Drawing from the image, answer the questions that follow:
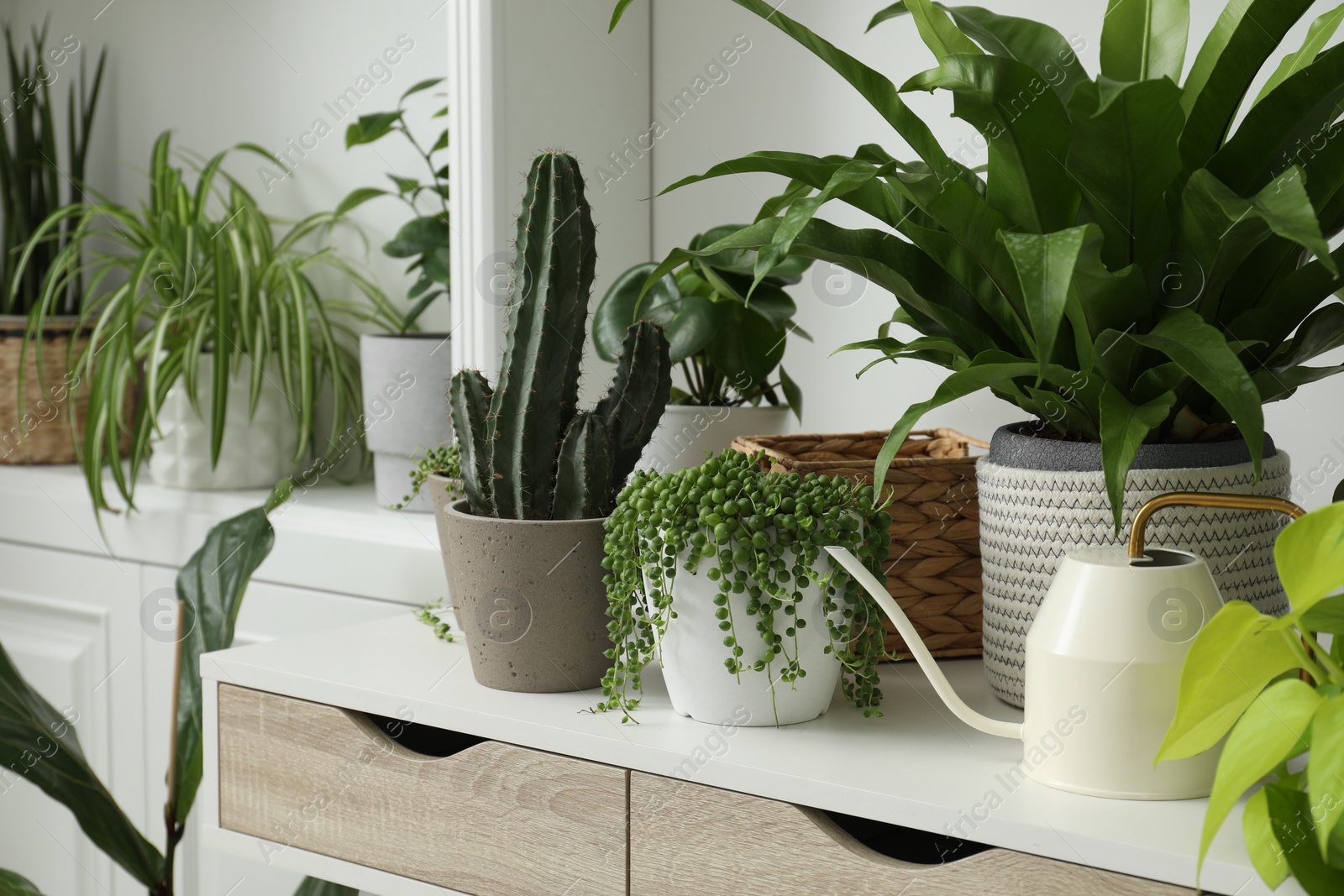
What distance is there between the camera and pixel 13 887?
1220mm

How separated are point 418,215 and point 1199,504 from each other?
4.24ft

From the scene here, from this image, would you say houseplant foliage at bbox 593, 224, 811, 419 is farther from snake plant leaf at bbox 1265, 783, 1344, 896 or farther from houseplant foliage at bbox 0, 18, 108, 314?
houseplant foliage at bbox 0, 18, 108, 314

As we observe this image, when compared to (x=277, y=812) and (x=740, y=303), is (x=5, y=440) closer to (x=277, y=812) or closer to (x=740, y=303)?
(x=277, y=812)

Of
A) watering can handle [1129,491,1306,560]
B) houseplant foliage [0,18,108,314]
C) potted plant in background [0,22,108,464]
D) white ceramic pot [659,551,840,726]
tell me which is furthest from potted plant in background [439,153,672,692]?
houseplant foliage [0,18,108,314]

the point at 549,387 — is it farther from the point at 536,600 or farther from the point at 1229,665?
the point at 1229,665

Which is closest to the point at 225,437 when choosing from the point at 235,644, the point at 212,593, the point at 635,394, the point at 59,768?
the point at 235,644

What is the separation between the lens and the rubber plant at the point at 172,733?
122 cm

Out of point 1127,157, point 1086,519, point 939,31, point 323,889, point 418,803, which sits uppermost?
point 939,31

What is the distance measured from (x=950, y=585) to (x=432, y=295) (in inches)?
36.7

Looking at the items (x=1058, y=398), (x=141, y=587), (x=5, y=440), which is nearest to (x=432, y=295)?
(x=141, y=587)

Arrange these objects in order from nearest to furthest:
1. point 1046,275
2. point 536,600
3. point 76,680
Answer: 1. point 1046,275
2. point 536,600
3. point 76,680

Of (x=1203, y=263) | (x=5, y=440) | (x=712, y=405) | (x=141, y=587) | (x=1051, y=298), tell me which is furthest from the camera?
(x=5, y=440)

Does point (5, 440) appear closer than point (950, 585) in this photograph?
No

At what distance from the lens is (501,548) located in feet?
2.92
